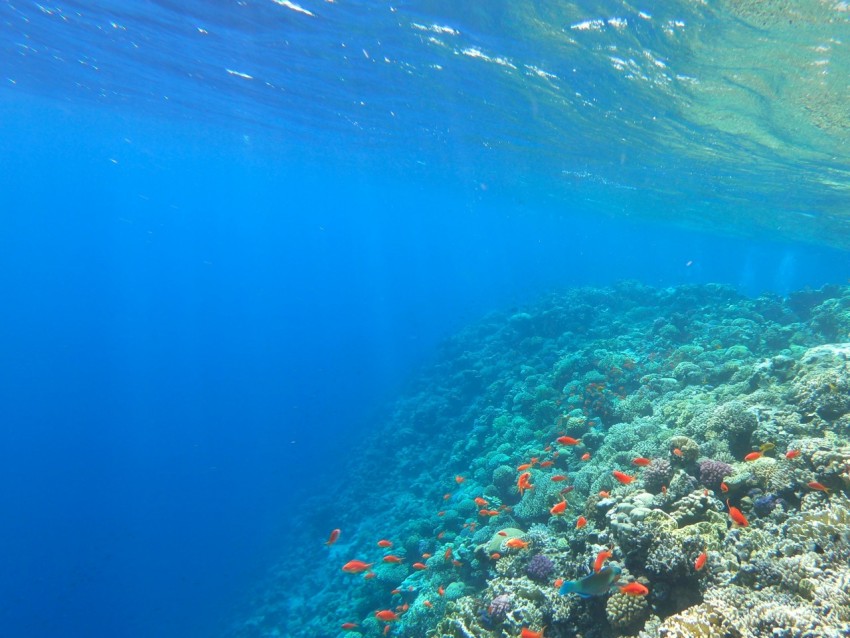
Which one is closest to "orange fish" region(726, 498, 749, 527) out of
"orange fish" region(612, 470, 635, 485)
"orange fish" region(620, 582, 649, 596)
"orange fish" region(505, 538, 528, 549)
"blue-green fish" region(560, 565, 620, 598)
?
"orange fish" region(612, 470, 635, 485)

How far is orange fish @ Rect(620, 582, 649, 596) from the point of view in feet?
14.5

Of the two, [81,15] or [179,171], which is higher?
[81,15]

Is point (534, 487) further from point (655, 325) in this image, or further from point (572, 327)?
point (572, 327)

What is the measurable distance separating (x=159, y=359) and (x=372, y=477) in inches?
2885

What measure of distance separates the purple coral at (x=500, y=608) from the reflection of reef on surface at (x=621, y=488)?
0.03m

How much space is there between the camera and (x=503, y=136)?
75.3 ft

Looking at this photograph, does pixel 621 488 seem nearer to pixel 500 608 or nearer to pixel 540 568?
pixel 540 568

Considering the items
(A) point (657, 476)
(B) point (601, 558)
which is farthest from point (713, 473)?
(B) point (601, 558)

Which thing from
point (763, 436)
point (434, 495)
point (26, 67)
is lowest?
point (434, 495)

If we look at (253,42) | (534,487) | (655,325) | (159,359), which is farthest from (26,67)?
(159,359)

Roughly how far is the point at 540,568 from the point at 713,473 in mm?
3016

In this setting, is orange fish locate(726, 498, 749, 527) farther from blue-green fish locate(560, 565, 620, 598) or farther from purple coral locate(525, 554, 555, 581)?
purple coral locate(525, 554, 555, 581)

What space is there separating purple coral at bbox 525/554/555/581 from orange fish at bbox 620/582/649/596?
2.45 meters

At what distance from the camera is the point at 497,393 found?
65.9 feet
